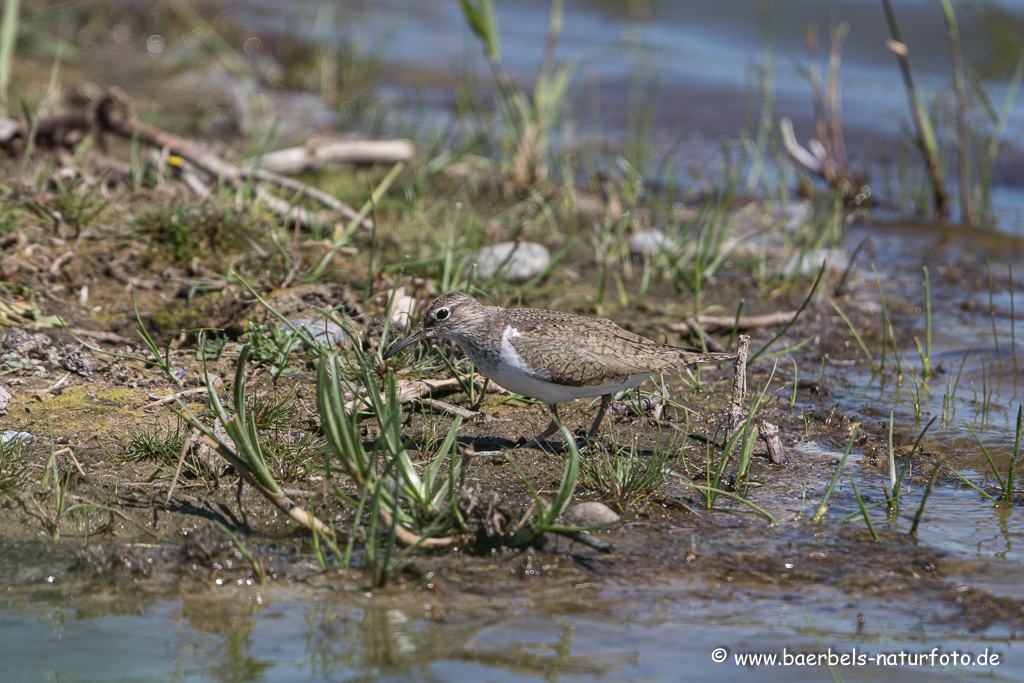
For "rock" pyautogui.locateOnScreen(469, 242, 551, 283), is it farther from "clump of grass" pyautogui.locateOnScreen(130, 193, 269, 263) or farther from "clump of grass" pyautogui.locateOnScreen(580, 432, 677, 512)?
"clump of grass" pyautogui.locateOnScreen(580, 432, 677, 512)

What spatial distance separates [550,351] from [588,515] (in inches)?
38.7

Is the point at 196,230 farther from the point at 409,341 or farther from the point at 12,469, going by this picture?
the point at 12,469

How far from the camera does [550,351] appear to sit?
505cm

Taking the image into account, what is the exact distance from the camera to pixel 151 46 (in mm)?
14281

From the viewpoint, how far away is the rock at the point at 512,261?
7.10m

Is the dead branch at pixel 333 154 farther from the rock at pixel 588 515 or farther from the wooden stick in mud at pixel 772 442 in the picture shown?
the rock at pixel 588 515

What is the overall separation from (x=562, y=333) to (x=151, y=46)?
37.5 feet

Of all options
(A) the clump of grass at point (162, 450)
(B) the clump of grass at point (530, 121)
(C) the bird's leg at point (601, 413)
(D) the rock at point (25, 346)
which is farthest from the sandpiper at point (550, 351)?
(B) the clump of grass at point (530, 121)

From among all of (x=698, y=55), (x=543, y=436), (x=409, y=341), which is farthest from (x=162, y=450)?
(x=698, y=55)

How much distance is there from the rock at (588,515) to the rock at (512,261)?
275 centimetres

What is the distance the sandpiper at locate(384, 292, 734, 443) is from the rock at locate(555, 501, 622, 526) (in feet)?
1.93

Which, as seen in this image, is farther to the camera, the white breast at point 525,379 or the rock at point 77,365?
the rock at point 77,365

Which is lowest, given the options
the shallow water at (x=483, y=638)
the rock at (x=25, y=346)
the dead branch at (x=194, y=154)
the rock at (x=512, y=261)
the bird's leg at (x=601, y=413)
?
the shallow water at (x=483, y=638)

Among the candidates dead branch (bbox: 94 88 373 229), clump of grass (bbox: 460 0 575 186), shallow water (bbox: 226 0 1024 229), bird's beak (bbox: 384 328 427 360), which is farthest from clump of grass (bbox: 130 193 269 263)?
shallow water (bbox: 226 0 1024 229)
